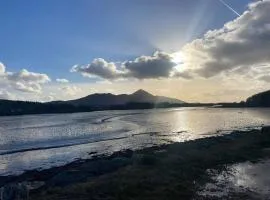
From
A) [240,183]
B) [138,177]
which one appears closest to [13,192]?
[138,177]

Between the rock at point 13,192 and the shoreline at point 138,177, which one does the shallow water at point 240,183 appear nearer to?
the shoreline at point 138,177

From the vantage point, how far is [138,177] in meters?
28.8

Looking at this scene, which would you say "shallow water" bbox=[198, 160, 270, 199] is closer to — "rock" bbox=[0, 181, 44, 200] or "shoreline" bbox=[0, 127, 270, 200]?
"shoreline" bbox=[0, 127, 270, 200]

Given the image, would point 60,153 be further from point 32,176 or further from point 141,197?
point 141,197

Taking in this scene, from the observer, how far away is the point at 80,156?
48625 millimetres

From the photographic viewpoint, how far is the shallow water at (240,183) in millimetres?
25047

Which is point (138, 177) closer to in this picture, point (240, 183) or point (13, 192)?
point (240, 183)

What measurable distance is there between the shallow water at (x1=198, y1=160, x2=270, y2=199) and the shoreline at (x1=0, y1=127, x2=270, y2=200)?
941mm

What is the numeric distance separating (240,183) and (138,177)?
7.04 metres

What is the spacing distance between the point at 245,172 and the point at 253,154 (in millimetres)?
10172

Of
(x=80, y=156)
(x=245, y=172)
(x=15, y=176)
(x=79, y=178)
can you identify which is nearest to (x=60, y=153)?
(x=80, y=156)

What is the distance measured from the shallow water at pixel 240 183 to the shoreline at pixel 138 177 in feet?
3.09

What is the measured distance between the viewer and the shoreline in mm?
25219

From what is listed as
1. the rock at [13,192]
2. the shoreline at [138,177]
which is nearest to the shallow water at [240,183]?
the shoreline at [138,177]
